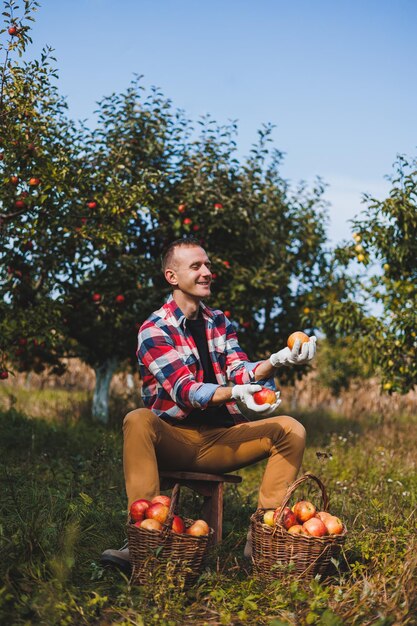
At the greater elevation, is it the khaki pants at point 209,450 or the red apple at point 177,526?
the khaki pants at point 209,450

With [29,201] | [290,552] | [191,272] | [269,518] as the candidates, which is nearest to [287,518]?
[269,518]

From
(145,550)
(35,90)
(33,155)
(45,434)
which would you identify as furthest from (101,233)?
(145,550)

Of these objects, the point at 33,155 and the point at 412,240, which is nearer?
the point at 33,155

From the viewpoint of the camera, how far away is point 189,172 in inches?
355

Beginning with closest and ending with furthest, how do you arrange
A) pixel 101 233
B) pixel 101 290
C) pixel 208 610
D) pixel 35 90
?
1. pixel 208 610
2. pixel 35 90
3. pixel 101 233
4. pixel 101 290

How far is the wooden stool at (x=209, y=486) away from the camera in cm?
406

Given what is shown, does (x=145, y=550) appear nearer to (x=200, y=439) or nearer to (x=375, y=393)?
(x=200, y=439)

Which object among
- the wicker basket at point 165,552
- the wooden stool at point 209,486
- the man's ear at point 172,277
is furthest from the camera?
the man's ear at point 172,277

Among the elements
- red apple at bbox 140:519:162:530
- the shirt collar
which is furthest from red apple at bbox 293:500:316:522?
the shirt collar

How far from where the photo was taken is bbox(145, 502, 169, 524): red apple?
11.3 ft

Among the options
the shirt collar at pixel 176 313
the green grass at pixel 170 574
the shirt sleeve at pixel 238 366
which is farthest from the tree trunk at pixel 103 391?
the shirt collar at pixel 176 313

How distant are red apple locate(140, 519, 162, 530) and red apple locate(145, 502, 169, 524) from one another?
58 millimetres

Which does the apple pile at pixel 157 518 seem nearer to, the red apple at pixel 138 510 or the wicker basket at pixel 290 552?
the red apple at pixel 138 510

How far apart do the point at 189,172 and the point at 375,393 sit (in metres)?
8.78
